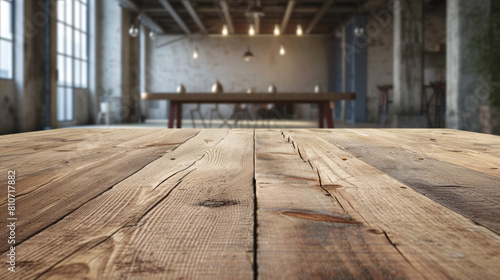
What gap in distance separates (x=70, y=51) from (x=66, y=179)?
30.2 ft

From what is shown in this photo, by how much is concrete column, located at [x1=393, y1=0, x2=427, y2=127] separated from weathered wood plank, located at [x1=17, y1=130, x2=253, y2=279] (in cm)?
670

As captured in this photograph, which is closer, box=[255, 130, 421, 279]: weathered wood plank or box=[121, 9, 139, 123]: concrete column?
box=[255, 130, 421, 279]: weathered wood plank

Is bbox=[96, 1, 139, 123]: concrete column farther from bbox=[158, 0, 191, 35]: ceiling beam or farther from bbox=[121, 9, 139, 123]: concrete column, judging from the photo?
bbox=[158, 0, 191, 35]: ceiling beam

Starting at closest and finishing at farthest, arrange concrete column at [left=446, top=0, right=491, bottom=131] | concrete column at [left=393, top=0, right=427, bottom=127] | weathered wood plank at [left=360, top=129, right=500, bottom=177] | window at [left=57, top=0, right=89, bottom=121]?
weathered wood plank at [left=360, top=129, right=500, bottom=177]
concrete column at [left=446, top=0, right=491, bottom=131]
concrete column at [left=393, top=0, right=427, bottom=127]
window at [left=57, top=0, right=89, bottom=121]

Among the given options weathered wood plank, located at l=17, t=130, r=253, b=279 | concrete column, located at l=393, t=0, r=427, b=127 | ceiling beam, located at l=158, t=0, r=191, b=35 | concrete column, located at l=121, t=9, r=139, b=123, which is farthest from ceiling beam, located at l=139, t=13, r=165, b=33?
weathered wood plank, located at l=17, t=130, r=253, b=279

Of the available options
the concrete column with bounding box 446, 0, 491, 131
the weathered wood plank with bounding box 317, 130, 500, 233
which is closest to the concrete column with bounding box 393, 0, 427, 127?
the concrete column with bounding box 446, 0, 491, 131

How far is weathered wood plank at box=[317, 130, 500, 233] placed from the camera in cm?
59

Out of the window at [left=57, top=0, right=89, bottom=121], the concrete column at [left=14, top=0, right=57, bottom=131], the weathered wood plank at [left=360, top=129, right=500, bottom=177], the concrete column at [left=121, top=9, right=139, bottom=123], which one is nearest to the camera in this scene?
the weathered wood plank at [left=360, top=129, right=500, bottom=177]

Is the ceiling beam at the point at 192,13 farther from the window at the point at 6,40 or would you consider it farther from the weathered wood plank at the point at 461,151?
the weathered wood plank at the point at 461,151

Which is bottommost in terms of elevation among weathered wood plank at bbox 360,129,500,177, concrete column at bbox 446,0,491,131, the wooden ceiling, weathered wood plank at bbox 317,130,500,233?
weathered wood plank at bbox 317,130,500,233

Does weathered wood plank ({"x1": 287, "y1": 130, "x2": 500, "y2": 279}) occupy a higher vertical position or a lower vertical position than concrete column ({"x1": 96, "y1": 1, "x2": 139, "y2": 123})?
lower

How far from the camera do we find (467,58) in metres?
4.72

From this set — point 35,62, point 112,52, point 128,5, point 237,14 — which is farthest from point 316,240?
point 237,14

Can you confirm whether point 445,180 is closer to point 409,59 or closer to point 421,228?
point 421,228
